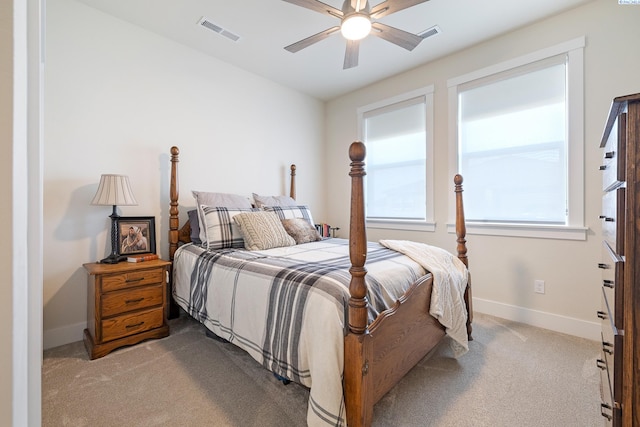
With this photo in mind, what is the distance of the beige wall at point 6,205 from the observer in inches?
17.1

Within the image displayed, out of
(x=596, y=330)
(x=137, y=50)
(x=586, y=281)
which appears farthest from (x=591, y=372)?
(x=137, y=50)

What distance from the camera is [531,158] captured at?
2.59 m

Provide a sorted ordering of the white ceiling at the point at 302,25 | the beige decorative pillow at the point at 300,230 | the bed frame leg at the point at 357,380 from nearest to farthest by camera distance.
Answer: the bed frame leg at the point at 357,380, the white ceiling at the point at 302,25, the beige decorative pillow at the point at 300,230

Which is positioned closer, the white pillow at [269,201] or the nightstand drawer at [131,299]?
the nightstand drawer at [131,299]

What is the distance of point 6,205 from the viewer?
0.44 metres

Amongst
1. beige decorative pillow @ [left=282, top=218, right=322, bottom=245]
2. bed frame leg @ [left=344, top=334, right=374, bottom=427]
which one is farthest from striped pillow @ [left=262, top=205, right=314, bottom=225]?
bed frame leg @ [left=344, top=334, right=374, bottom=427]

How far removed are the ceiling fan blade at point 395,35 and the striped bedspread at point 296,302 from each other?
5.40ft

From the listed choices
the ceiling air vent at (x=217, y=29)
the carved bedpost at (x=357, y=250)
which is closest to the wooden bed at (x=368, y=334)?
the carved bedpost at (x=357, y=250)

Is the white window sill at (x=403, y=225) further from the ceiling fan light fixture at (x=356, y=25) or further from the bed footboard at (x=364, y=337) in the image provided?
the ceiling fan light fixture at (x=356, y=25)

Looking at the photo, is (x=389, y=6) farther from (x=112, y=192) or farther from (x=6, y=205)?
(x=112, y=192)

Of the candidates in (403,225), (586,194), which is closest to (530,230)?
(586,194)

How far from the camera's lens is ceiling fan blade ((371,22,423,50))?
6.56 ft

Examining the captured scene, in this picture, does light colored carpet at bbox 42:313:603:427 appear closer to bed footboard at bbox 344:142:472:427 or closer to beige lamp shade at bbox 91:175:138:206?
bed footboard at bbox 344:142:472:427

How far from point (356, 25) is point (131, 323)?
2.74 m
